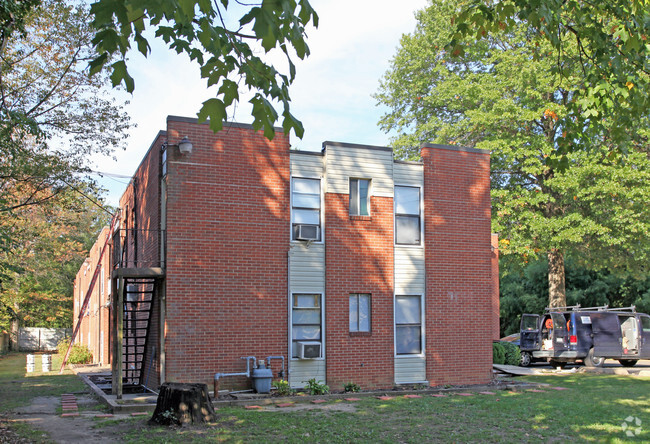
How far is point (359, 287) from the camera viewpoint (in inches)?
662

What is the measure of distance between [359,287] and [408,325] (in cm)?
181

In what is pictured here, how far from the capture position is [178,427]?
10.8 metres

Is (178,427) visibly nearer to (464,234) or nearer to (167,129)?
(167,129)

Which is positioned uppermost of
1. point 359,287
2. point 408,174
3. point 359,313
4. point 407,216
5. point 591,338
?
point 408,174

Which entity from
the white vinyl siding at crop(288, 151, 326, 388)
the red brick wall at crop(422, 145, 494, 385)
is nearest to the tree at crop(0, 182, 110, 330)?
the white vinyl siding at crop(288, 151, 326, 388)

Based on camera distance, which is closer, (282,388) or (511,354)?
(282,388)

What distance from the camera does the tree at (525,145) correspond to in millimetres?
24781

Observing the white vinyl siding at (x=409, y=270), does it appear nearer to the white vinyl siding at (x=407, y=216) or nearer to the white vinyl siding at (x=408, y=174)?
the white vinyl siding at (x=407, y=216)

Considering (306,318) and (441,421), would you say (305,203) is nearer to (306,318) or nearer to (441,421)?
(306,318)

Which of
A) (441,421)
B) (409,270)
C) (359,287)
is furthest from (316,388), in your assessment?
(441,421)

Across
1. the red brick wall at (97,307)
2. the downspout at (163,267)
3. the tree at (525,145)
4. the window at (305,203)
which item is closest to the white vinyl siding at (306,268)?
the window at (305,203)

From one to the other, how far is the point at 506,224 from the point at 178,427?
20074 mm

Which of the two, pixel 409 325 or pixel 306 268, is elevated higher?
pixel 306 268

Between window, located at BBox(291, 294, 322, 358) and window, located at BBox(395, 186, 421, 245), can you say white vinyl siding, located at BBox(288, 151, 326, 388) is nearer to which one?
window, located at BBox(291, 294, 322, 358)
